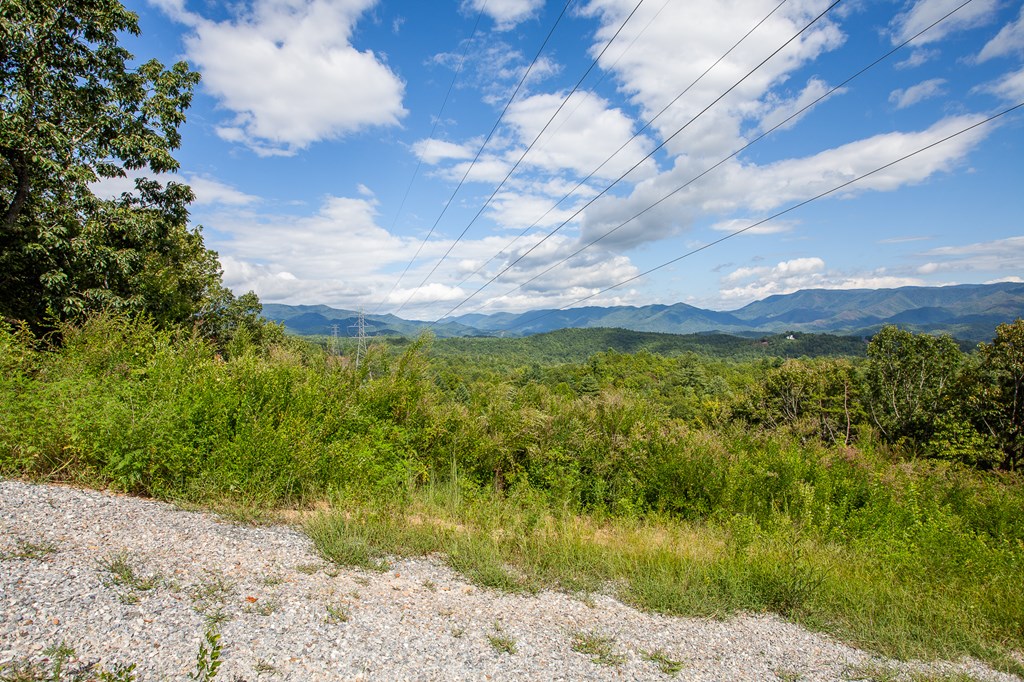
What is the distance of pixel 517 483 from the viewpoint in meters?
9.59

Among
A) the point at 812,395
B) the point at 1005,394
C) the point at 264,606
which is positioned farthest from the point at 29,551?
the point at 812,395

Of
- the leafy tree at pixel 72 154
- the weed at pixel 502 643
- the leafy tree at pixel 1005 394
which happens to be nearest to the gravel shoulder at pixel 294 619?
the weed at pixel 502 643

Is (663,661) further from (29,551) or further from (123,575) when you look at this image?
(29,551)

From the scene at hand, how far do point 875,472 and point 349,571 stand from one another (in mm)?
12622

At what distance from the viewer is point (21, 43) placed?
1143 cm

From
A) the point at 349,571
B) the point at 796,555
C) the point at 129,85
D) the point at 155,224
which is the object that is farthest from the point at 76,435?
the point at 129,85

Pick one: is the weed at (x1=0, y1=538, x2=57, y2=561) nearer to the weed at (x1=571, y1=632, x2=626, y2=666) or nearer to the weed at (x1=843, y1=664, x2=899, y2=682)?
the weed at (x1=571, y1=632, x2=626, y2=666)

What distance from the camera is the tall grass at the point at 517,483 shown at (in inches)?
208

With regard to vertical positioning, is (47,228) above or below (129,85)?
below

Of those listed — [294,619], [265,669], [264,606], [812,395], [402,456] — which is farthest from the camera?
[812,395]

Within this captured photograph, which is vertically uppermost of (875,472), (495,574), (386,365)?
(386,365)

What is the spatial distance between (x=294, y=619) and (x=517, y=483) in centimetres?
611

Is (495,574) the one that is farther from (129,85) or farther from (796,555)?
(129,85)

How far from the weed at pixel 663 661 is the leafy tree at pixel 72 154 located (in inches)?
542
